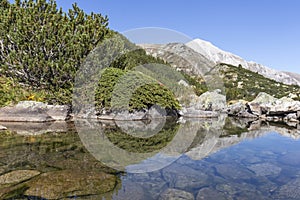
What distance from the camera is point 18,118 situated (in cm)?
1425

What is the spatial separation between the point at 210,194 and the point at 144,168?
194cm

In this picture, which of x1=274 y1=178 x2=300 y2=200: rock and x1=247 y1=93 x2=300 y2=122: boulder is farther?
x1=247 y1=93 x2=300 y2=122: boulder

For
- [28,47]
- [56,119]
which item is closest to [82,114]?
[56,119]

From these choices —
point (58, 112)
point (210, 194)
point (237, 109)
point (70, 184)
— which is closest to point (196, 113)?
point (237, 109)

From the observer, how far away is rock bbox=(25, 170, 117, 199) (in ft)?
13.4

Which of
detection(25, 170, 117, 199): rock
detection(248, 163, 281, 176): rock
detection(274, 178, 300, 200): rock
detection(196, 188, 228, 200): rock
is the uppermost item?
detection(25, 170, 117, 199): rock

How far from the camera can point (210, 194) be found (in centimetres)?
436

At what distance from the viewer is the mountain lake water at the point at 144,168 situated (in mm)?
4328

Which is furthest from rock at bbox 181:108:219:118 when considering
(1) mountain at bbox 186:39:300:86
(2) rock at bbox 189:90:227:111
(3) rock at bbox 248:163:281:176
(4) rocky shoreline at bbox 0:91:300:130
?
(3) rock at bbox 248:163:281:176

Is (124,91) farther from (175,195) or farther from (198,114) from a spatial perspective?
(175,195)

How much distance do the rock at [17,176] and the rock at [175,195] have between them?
2738mm

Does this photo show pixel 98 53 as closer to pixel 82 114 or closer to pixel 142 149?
pixel 82 114

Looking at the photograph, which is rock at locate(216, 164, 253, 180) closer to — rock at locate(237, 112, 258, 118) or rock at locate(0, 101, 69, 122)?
rock at locate(0, 101, 69, 122)

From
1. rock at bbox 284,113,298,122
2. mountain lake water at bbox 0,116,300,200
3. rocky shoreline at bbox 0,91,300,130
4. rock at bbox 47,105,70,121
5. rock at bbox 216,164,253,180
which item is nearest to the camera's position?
mountain lake water at bbox 0,116,300,200
